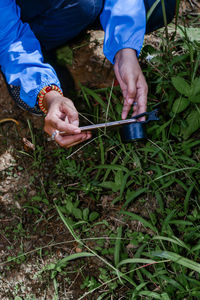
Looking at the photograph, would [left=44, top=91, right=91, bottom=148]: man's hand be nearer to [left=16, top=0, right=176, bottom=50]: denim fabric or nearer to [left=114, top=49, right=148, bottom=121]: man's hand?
[left=114, top=49, right=148, bottom=121]: man's hand

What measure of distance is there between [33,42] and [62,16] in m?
Answer: 0.39

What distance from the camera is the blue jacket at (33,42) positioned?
145cm

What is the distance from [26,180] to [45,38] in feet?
3.63

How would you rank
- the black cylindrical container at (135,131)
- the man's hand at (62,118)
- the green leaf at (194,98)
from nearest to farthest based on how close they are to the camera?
the man's hand at (62,118), the black cylindrical container at (135,131), the green leaf at (194,98)

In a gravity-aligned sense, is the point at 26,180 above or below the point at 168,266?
above

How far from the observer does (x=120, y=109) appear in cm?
172

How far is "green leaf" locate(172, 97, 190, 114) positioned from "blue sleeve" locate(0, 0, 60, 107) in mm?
762

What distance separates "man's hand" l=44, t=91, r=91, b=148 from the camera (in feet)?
4.14

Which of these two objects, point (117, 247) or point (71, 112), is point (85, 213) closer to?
point (117, 247)

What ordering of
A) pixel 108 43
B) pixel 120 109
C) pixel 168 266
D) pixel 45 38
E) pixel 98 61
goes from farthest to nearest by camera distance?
1. pixel 98 61
2. pixel 45 38
3. pixel 120 109
4. pixel 108 43
5. pixel 168 266

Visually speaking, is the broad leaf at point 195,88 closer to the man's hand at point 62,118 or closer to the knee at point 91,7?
the man's hand at point 62,118

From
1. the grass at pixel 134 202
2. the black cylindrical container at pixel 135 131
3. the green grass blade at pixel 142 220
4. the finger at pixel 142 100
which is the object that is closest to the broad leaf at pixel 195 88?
the grass at pixel 134 202

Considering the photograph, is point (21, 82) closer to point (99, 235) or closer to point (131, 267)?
point (99, 235)

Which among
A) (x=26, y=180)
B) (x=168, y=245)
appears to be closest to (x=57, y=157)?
(x=26, y=180)
